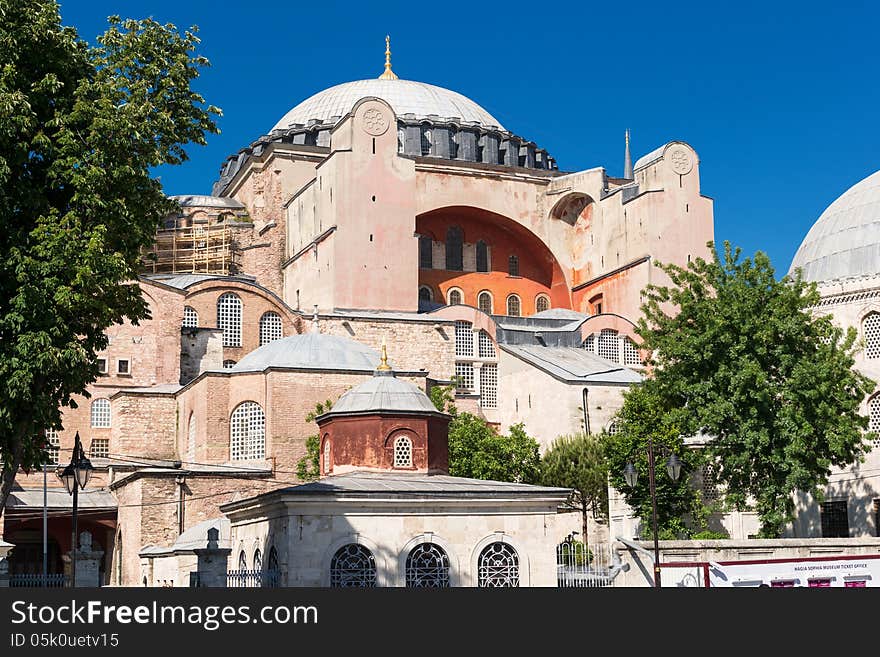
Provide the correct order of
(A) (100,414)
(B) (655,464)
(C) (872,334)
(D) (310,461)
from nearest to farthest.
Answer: (B) (655,464) < (D) (310,461) < (C) (872,334) < (A) (100,414)

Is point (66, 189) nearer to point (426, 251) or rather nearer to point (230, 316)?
point (230, 316)

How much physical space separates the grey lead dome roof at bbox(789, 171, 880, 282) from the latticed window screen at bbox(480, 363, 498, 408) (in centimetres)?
1133

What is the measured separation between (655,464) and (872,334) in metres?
11.3

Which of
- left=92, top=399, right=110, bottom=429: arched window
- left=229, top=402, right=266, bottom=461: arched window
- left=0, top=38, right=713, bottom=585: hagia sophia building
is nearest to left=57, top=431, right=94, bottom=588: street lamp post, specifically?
left=0, top=38, right=713, bottom=585: hagia sophia building

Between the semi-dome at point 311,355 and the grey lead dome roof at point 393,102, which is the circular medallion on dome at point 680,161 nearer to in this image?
the grey lead dome roof at point 393,102

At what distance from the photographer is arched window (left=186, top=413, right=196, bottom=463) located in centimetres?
4200

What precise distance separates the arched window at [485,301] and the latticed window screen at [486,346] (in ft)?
25.5

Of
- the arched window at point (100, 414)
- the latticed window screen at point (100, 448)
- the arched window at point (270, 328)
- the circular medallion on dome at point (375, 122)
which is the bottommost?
the latticed window screen at point (100, 448)

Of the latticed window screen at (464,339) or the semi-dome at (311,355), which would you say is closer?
the semi-dome at (311,355)

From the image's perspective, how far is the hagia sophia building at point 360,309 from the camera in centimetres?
3903

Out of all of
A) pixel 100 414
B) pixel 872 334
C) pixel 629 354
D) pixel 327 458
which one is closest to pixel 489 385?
pixel 629 354

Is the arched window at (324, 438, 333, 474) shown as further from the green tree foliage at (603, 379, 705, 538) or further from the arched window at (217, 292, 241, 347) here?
the arched window at (217, 292, 241, 347)

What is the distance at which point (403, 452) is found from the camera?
98.6 ft

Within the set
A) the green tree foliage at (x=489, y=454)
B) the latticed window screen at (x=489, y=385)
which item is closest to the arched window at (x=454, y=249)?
the latticed window screen at (x=489, y=385)
